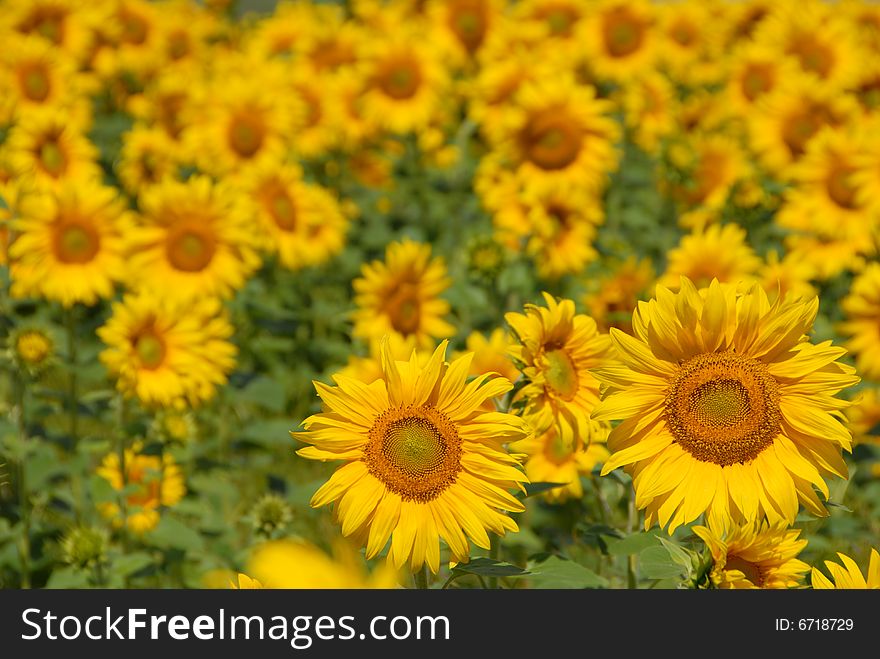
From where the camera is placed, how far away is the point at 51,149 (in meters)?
5.55

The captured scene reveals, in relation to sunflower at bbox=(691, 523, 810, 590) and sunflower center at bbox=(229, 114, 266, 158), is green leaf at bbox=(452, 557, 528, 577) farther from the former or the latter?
sunflower center at bbox=(229, 114, 266, 158)

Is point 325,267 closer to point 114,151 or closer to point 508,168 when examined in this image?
point 508,168

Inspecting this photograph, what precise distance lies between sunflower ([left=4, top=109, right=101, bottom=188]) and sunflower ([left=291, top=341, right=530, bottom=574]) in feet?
11.8

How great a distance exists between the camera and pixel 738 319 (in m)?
2.23

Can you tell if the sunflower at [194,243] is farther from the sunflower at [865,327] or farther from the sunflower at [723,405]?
the sunflower at [723,405]

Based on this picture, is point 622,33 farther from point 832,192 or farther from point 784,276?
point 784,276

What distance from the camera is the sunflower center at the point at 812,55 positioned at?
23.6ft

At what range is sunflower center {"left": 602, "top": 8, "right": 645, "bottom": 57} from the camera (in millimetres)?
7254

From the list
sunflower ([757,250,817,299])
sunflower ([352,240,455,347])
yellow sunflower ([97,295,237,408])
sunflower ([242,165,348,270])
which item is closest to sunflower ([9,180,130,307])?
yellow sunflower ([97,295,237,408])

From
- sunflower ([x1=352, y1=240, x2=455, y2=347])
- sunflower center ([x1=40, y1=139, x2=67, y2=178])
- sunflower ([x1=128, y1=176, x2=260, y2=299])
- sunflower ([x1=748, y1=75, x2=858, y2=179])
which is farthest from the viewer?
sunflower ([x1=748, y1=75, x2=858, y2=179])

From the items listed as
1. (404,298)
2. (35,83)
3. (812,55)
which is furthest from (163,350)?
(812,55)

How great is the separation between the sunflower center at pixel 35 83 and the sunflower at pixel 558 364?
15.1 feet
